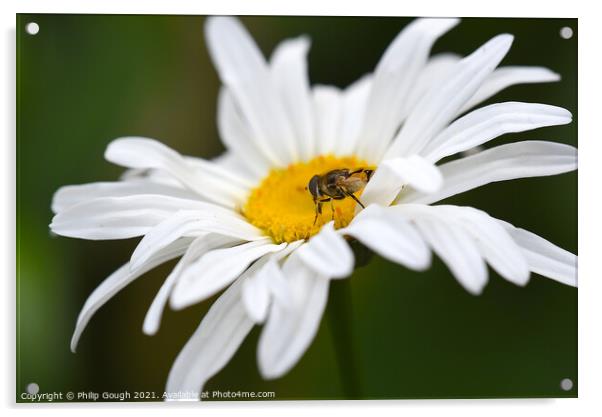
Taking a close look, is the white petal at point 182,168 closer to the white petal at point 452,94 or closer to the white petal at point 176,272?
the white petal at point 176,272

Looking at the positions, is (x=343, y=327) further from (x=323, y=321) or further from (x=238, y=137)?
(x=238, y=137)

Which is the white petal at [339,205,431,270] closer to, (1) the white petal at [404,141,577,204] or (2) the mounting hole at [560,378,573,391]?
(1) the white petal at [404,141,577,204]

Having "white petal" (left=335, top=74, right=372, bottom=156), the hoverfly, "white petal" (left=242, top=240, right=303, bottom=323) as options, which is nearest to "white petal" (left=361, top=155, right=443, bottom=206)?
the hoverfly

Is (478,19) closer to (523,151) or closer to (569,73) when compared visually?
(569,73)

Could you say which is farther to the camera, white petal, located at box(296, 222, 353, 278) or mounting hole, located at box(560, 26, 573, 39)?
mounting hole, located at box(560, 26, 573, 39)

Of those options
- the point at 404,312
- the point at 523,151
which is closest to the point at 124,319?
the point at 404,312

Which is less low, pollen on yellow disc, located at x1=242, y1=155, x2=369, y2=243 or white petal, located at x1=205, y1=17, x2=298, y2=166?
white petal, located at x1=205, y1=17, x2=298, y2=166
